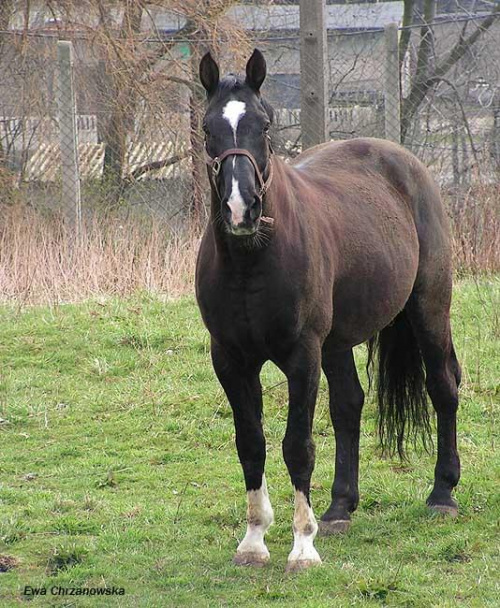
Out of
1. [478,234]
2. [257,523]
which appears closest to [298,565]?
[257,523]

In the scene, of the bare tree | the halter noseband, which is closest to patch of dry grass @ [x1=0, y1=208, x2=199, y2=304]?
the bare tree

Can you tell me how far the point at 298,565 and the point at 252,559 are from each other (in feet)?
0.71

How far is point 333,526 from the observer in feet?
15.4

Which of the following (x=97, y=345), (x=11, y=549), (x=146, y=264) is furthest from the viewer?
(x=146, y=264)

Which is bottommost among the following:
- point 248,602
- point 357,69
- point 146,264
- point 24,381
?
point 248,602

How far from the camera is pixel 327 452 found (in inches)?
231

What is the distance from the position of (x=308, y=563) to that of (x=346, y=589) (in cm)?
27

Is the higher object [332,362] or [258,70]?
[258,70]

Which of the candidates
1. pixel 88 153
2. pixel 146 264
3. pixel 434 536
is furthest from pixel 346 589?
pixel 88 153

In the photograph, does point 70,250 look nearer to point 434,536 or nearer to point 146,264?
point 146,264

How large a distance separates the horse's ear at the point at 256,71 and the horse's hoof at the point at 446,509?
2.16 meters

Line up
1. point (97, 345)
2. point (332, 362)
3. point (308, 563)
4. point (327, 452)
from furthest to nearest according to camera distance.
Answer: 1. point (97, 345)
2. point (327, 452)
3. point (332, 362)
4. point (308, 563)

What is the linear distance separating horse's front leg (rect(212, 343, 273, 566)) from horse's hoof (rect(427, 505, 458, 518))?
3.02 ft

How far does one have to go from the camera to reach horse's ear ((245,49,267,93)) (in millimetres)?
3963
